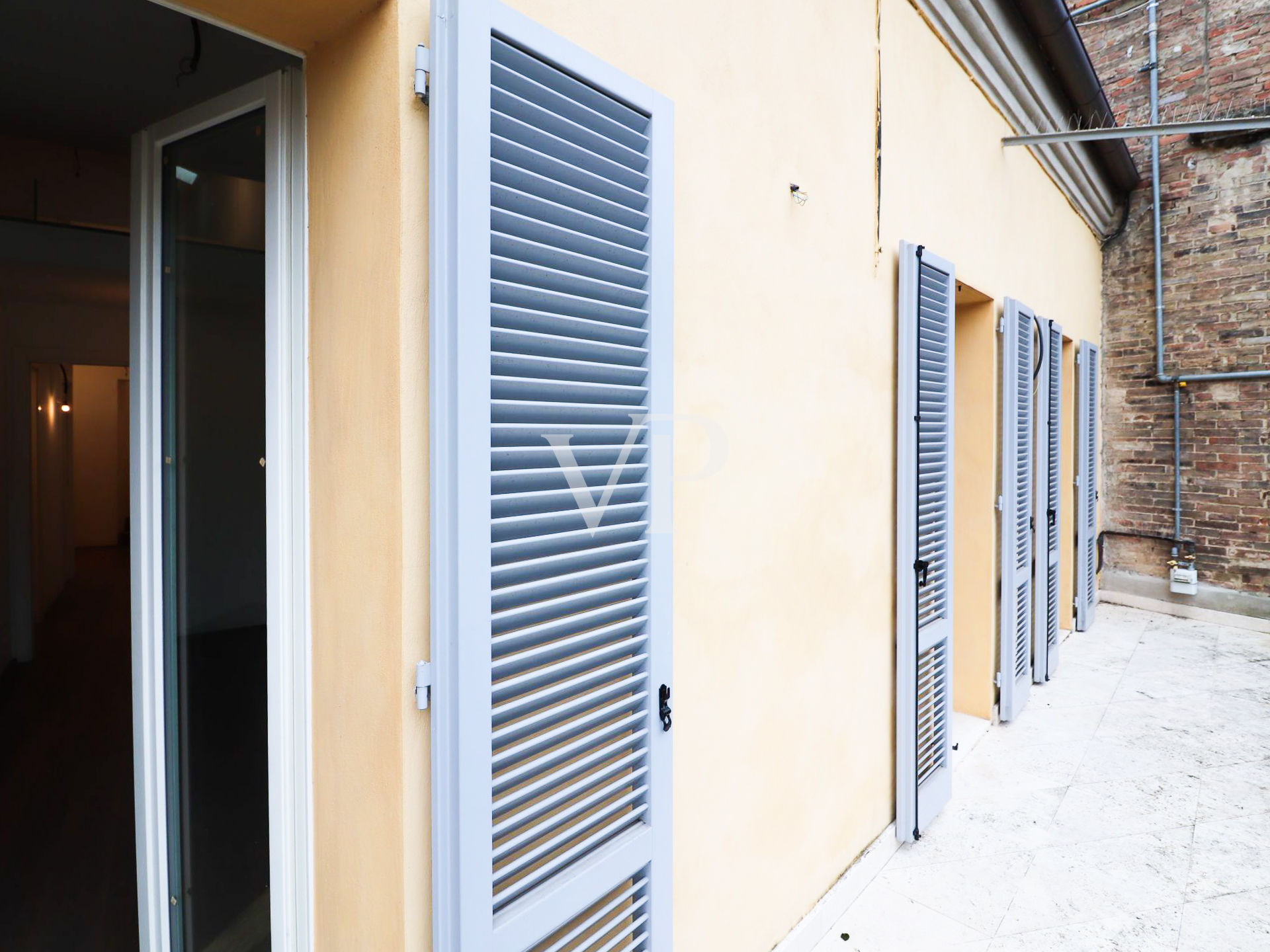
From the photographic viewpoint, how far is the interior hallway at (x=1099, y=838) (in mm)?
2467

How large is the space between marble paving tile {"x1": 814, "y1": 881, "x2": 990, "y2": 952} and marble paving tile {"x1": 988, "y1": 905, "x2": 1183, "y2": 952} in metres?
0.11

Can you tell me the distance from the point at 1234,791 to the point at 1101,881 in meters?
1.25

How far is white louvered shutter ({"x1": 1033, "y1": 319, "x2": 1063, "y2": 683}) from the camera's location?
4.70 meters

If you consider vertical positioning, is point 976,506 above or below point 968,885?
above

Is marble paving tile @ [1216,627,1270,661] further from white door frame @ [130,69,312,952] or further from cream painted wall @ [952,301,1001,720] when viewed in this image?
white door frame @ [130,69,312,952]

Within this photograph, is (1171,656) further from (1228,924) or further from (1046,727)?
(1228,924)

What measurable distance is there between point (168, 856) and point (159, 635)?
0.53 meters

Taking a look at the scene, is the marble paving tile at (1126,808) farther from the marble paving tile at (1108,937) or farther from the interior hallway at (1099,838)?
the marble paving tile at (1108,937)

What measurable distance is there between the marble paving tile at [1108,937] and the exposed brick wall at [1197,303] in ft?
17.4

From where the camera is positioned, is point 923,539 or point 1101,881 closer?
point 1101,881

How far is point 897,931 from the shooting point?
2.46m

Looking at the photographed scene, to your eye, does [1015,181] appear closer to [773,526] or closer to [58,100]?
[773,526]

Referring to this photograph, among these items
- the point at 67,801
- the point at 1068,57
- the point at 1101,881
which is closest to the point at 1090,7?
the point at 1068,57

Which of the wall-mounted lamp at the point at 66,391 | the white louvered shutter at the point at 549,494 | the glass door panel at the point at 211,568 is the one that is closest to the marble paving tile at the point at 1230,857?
the white louvered shutter at the point at 549,494
